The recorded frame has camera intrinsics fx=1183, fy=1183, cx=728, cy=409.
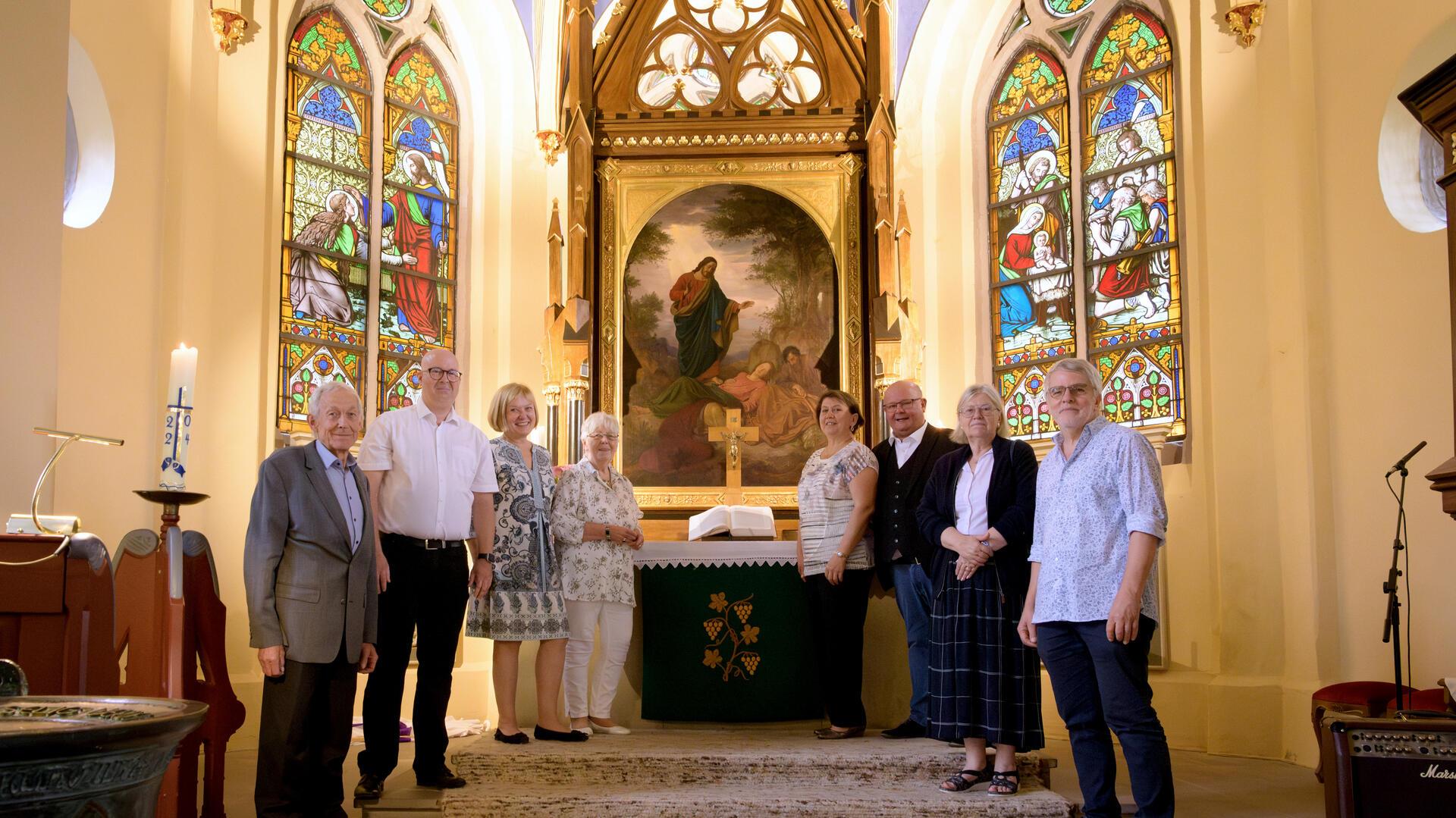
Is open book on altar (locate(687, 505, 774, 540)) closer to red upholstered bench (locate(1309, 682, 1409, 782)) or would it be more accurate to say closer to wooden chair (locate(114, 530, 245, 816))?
wooden chair (locate(114, 530, 245, 816))

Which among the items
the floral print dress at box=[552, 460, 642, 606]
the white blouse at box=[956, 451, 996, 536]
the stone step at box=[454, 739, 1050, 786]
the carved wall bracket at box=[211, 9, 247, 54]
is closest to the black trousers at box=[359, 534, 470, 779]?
the stone step at box=[454, 739, 1050, 786]

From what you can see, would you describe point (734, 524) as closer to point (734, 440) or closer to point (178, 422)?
point (734, 440)

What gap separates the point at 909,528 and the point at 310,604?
2.40 meters

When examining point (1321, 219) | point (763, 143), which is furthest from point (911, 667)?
point (763, 143)

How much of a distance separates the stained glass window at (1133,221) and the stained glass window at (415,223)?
454 centimetres

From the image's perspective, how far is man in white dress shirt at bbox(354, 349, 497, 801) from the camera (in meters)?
4.16

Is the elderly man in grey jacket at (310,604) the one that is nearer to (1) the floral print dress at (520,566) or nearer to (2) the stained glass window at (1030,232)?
(1) the floral print dress at (520,566)

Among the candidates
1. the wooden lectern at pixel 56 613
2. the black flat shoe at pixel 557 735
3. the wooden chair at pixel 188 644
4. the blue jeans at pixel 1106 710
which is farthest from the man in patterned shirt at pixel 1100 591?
the wooden lectern at pixel 56 613

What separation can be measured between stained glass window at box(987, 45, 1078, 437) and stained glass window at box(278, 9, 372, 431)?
4482 mm

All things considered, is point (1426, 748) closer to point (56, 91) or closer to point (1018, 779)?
point (1018, 779)

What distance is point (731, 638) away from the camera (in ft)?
17.4

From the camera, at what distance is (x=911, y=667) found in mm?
4934

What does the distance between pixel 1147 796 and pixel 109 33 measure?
5.98m

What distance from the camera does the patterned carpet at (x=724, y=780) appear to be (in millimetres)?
3959
